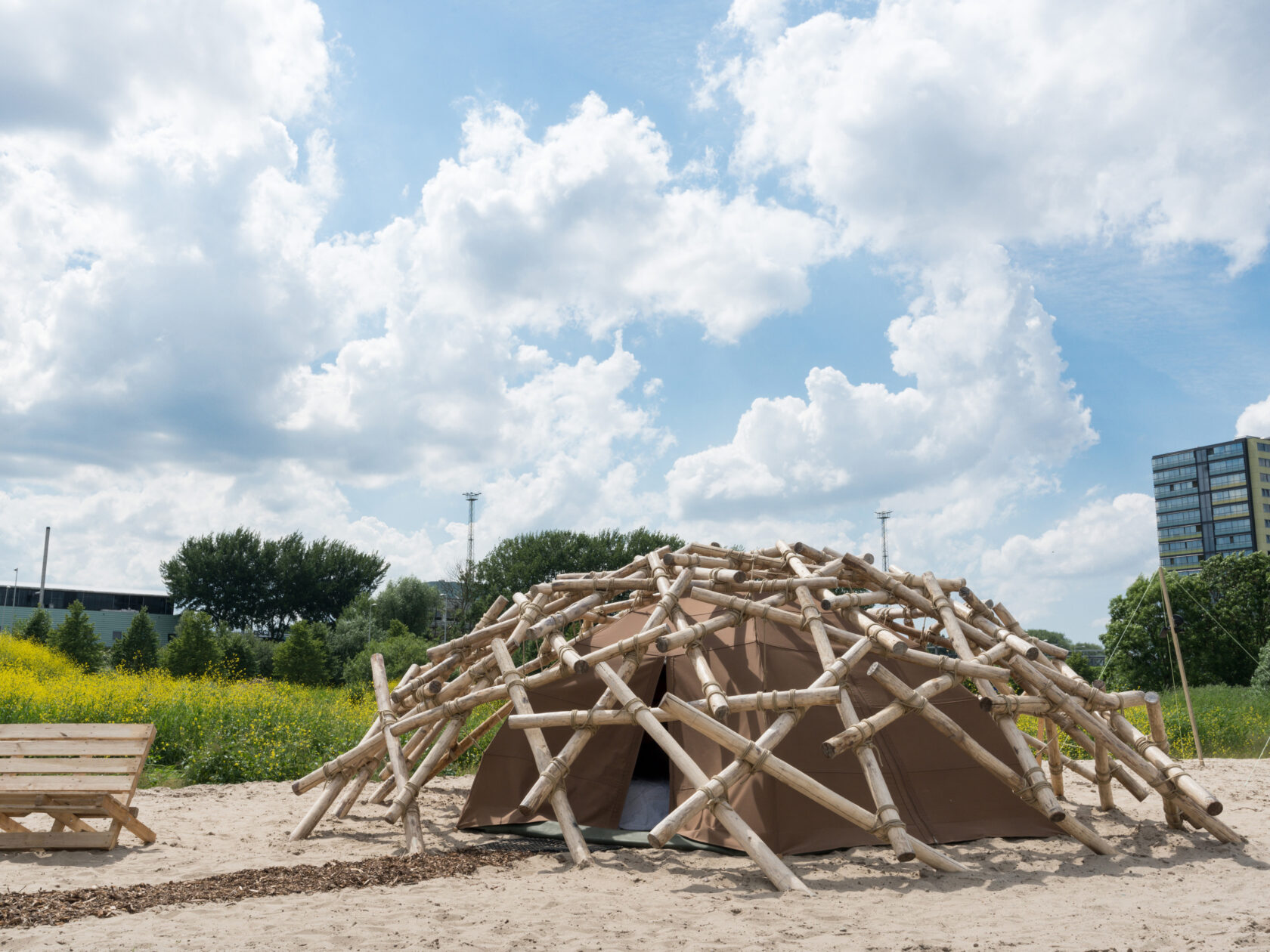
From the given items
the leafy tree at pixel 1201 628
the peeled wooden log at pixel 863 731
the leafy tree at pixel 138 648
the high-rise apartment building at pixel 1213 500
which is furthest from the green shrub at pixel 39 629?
the high-rise apartment building at pixel 1213 500

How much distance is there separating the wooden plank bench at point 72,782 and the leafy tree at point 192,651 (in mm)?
20106

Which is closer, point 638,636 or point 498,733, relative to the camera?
point 638,636

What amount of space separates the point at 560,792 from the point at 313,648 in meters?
25.9

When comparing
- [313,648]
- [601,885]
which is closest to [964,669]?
[601,885]

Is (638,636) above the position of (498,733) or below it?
above

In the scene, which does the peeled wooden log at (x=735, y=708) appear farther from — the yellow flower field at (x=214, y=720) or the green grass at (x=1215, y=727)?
the green grass at (x=1215, y=727)

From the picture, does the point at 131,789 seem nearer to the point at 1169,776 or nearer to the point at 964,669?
the point at 964,669

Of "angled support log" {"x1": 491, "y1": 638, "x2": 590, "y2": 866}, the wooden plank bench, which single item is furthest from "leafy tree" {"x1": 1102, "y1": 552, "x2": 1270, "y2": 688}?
the wooden plank bench

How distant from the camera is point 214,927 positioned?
515 cm

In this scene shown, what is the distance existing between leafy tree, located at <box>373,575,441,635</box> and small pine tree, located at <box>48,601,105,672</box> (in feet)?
50.8

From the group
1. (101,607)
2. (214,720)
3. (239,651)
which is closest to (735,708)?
(214,720)

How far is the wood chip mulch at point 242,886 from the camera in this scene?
558cm

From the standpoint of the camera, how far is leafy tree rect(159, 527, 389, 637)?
46.3 m

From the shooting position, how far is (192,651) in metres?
27.5
